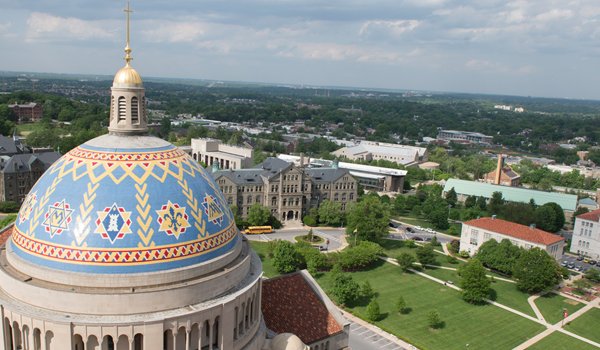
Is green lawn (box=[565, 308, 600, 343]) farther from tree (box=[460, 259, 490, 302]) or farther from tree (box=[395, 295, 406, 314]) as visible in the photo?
tree (box=[395, 295, 406, 314])

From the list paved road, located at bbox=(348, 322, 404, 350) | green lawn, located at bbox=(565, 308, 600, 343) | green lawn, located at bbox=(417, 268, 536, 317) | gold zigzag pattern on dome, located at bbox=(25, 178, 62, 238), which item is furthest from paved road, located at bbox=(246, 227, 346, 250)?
gold zigzag pattern on dome, located at bbox=(25, 178, 62, 238)

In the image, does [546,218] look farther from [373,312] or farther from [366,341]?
[366,341]

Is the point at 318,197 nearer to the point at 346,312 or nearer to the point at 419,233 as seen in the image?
the point at 419,233

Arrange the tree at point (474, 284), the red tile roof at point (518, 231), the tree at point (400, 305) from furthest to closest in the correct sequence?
1. the red tile roof at point (518, 231)
2. the tree at point (474, 284)
3. the tree at point (400, 305)

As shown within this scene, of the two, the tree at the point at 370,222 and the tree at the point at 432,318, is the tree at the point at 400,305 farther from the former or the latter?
the tree at the point at 370,222

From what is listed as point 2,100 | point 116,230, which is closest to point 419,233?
point 116,230

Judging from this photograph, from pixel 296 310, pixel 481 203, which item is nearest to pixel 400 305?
A: pixel 296 310

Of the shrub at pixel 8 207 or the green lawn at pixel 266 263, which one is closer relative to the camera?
the green lawn at pixel 266 263

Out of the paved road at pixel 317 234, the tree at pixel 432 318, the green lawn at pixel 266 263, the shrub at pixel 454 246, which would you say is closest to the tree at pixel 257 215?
→ the paved road at pixel 317 234
